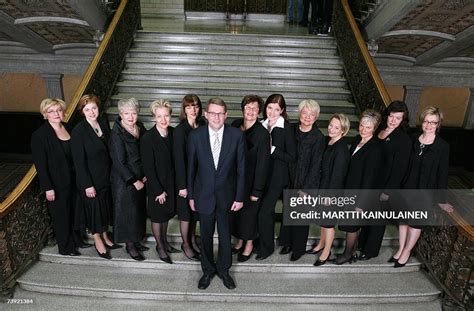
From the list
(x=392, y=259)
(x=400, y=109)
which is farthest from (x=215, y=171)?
(x=392, y=259)

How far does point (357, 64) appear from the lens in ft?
20.1

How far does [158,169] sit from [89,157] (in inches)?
26.4

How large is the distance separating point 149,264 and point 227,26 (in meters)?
7.04

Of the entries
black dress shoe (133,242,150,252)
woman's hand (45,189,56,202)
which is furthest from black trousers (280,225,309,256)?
woman's hand (45,189,56,202)

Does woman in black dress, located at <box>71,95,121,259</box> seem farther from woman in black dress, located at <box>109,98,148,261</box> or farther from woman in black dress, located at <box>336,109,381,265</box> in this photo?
woman in black dress, located at <box>336,109,381,265</box>

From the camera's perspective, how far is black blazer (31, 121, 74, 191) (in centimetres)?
367

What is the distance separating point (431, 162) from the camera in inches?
145

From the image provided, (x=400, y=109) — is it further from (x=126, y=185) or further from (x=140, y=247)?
(x=140, y=247)

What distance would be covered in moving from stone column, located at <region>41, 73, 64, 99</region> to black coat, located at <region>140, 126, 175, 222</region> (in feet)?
24.5

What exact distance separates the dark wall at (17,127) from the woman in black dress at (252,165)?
8771mm

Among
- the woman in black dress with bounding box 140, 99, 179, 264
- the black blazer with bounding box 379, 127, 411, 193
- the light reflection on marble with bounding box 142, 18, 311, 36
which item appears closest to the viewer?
the woman in black dress with bounding box 140, 99, 179, 264

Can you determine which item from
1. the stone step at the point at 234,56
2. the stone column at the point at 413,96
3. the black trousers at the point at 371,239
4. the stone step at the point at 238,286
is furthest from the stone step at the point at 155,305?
the stone column at the point at 413,96

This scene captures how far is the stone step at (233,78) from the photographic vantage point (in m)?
6.59

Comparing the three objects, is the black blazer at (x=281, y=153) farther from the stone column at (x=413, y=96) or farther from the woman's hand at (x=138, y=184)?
the stone column at (x=413, y=96)
